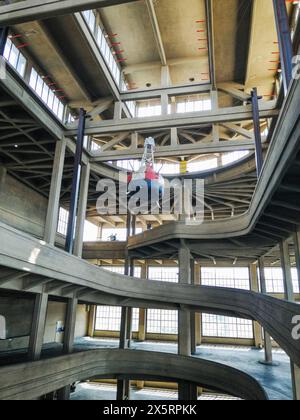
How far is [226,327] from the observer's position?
2994 cm

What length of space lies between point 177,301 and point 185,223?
15.7 ft

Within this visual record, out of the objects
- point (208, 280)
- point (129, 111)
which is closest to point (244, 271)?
point (208, 280)

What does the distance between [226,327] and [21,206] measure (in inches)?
894

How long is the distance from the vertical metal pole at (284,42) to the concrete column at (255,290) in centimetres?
2599

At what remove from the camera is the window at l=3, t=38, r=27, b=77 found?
1315cm

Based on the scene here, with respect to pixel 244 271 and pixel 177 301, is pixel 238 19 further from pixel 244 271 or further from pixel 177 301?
pixel 244 271

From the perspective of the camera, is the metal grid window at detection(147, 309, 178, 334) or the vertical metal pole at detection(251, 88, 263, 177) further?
the metal grid window at detection(147, 309, 178, 334)

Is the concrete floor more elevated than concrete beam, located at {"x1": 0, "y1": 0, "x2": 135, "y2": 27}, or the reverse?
concrete beam, located at {"x1": 0, "y1": 0, "x2": 135, "y2": 27}

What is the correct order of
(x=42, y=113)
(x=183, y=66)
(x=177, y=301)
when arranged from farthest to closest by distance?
(x=183, y=66), (x=177, y=301), (x=42, y=113)

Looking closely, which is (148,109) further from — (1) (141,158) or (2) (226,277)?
(2) (226,277)

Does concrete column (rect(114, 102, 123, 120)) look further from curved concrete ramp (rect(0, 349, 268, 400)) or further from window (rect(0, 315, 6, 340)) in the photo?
window (rect(0, 315, 6, 340))

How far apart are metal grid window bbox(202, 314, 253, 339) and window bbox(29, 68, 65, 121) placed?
79.7 feet

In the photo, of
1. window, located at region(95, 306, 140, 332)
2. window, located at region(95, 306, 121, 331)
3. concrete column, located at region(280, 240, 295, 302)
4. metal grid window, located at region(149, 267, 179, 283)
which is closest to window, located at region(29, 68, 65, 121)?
concrete column, located at region(280, 240, 295, 302)

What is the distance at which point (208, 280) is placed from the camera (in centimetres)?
3172
